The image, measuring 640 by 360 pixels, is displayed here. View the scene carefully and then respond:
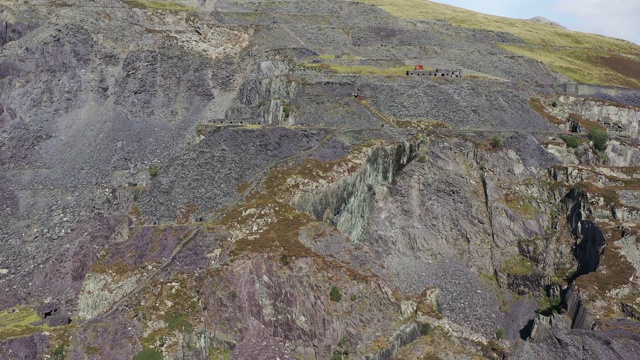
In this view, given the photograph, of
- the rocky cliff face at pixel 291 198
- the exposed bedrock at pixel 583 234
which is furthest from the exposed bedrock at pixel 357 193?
the exposed bedrock at pixel 583 234

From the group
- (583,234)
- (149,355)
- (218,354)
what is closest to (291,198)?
(218,354)

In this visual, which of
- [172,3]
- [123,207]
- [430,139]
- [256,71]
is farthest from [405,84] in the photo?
[172,3]

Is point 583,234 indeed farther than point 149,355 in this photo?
Yes

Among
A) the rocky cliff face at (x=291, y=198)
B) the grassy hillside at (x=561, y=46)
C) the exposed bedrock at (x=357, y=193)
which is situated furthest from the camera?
the grassy hillside at (x=561, y=46)

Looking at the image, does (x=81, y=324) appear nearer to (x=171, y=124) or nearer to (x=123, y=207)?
(x=123, y=207)

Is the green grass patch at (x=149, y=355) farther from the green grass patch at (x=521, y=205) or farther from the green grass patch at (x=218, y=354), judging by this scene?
the green grass patch at (x=521, y=205)

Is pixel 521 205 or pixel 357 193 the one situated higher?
pixel 521 205

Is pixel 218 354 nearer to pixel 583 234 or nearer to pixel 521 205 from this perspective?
pixel 521 205

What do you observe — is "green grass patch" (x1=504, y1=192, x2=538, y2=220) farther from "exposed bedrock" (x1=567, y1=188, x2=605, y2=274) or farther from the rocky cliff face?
"exposed bedrock" (x1=567, y1=188, x2=605, y2=274)
